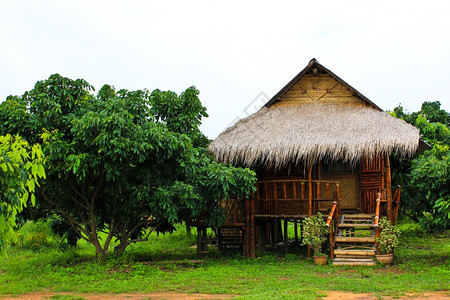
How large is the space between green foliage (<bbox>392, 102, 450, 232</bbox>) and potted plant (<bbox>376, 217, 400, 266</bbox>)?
0.91 metres

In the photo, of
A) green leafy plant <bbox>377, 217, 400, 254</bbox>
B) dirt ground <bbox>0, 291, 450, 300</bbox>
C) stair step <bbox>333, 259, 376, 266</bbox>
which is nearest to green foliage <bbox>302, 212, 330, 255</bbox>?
stair step <bbox>333, 259, 376, 266</bbox>

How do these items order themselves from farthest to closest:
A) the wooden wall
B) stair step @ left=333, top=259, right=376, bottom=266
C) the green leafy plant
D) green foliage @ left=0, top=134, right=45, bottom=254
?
the wooden wall, the green leafy plant, stair step @ left=333, top=259, right=376, bottom=266, green foliage @ left=0, top=134, right=45, bottom=254

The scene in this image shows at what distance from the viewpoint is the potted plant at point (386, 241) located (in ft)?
34.6

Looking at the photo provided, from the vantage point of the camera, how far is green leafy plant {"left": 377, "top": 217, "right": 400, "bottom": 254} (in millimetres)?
10578

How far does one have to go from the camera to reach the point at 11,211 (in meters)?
4.31

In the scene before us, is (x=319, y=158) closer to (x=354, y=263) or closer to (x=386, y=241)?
(x=386, y=241)

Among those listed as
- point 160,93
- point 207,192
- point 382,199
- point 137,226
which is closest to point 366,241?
point 382,199

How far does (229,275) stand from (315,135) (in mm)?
4335

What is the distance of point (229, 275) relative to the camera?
9.63 metres

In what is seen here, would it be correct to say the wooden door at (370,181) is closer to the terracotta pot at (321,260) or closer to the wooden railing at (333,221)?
the wooden railing at (333,221)

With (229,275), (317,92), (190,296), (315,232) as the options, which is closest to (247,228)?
(315,232)

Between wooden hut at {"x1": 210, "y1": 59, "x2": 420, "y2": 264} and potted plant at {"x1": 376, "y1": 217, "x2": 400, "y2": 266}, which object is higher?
wooden hut at {"x1": 210, "y1": 59, "x2": 420, "y2": 264}

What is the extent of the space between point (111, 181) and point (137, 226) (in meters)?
1.45

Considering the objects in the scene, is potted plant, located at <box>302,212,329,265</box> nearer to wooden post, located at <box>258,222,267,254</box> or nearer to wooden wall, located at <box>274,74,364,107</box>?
wooden post, located at <box>258,222,267,254</box>
